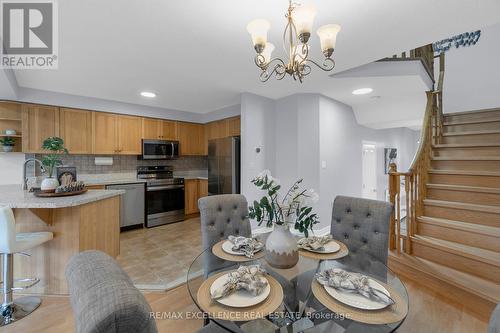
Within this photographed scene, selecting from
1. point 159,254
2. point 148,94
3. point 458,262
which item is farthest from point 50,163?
point 458,262

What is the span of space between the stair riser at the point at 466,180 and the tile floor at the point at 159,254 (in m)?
3.53

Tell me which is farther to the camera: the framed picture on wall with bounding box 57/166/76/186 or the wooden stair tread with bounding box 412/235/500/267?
the framed picture on wall with bounding box 57/166/76/186

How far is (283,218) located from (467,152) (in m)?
3.57

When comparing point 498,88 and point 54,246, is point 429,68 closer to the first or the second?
point 498,88

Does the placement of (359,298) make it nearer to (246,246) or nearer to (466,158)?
(246,246)

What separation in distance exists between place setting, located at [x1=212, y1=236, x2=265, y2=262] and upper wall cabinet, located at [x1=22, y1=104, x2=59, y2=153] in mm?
3666

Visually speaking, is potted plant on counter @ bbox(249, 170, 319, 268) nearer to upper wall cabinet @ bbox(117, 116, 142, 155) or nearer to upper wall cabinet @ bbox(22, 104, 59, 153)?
upper wall cabinet @ bbox(117, 116, 142, 155)

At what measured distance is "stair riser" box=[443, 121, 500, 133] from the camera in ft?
11.0

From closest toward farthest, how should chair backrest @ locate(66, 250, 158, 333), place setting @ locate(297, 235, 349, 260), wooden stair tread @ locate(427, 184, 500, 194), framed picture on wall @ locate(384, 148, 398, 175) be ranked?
chair backrest @ locate(66, 250, 158, 333), place setting @ locate(297, 235, 349, 260), wooden stair tread @ locate(427, 184, 500, 194), framed picture on wall @ locate(384, 148, 398, 175)

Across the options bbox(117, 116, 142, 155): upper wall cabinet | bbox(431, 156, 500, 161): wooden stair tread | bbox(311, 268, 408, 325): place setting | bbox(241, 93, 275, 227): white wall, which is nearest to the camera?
bbox(311, 268, 408, 325): place setting

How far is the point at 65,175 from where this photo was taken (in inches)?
96.0

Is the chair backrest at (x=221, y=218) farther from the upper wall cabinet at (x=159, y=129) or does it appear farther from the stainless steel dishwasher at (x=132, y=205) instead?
the upper wall cabinet at (x=159, y=129)

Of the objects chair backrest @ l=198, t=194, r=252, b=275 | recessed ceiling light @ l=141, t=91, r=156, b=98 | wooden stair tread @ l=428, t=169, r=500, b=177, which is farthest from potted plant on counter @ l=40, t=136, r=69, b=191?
wooden stair tread @ l=428, t=169, r=500, b=177

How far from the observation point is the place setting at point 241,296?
85cm
